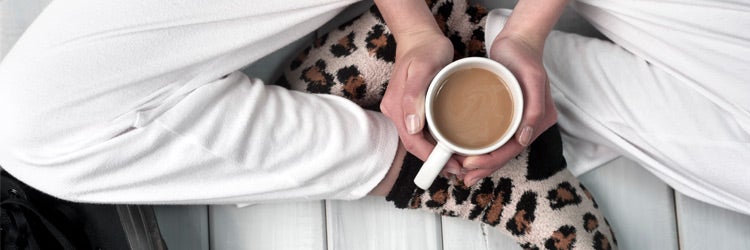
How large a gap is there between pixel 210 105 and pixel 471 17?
0.34 meters

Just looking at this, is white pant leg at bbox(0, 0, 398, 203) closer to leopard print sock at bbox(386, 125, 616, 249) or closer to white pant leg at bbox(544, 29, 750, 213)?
leopard print sock at bbox(386, 125, 616, 249)

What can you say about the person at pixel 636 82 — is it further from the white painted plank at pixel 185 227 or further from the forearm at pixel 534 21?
the white painted plank at pixel 185 227

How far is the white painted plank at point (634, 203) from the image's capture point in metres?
0.96

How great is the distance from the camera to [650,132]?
84cm

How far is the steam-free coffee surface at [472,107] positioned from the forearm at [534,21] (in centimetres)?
14

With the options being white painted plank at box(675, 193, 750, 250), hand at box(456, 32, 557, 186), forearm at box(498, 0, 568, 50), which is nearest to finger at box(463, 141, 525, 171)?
hand at box(456, 32, 557, 186)

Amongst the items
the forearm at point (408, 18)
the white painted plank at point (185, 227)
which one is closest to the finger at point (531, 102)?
the forearm at point (408, 18)

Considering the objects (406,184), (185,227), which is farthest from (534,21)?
(185,227)

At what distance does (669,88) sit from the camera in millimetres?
826

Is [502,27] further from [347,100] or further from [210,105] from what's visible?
[210,105]

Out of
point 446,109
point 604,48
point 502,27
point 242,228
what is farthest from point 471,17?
point 242,228

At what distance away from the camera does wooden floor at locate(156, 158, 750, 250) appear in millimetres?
960

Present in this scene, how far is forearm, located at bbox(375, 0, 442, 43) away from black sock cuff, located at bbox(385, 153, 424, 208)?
0.14m

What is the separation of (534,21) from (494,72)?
15 cm
